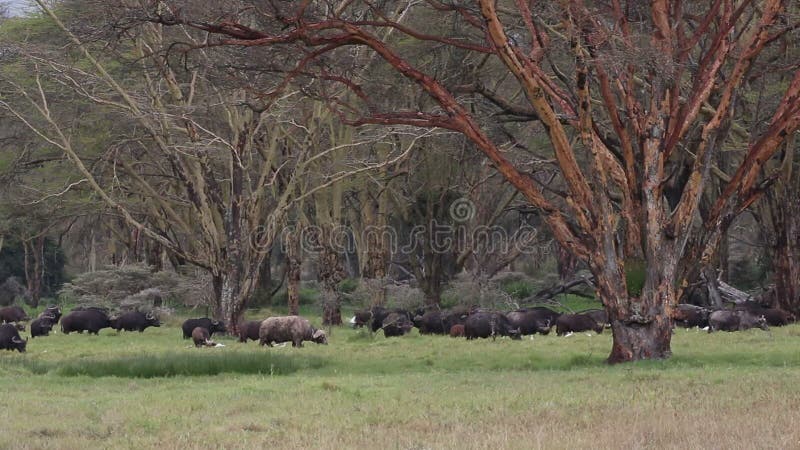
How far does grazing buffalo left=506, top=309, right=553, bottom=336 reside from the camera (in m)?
26.5

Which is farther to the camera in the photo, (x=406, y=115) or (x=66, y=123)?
(x=66, y=123)

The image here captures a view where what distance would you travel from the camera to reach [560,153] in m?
17.0

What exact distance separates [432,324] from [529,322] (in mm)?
3019

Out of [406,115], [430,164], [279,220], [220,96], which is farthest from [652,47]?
[430,164]

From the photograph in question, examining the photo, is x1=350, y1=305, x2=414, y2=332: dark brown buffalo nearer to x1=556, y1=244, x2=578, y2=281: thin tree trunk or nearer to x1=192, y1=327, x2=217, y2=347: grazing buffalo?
x1=192, y1=327, x2=217, y2=347: grazing buffalo

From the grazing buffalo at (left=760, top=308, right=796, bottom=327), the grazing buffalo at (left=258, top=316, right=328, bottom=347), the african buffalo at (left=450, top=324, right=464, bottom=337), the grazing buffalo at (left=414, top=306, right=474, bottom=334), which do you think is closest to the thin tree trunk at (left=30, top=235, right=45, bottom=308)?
the grazing buffalo at (left=414, top=306, right=474, bottom=334)

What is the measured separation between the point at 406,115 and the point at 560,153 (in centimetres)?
250

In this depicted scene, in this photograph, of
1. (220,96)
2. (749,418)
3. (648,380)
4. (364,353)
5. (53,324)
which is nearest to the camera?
(749,418)

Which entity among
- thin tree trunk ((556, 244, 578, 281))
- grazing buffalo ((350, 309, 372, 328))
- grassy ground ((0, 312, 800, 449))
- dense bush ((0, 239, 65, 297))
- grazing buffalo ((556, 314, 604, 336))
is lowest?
grassy ground ((0, 312, 800, 449))

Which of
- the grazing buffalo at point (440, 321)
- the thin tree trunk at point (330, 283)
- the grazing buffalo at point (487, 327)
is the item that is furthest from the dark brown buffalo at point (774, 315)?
the thin tree trunk at point (330, 283)

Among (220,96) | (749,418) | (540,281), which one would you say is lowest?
(749,418)

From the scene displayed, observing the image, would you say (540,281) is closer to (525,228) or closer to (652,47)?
(525,228)

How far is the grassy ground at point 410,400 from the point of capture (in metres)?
9.70

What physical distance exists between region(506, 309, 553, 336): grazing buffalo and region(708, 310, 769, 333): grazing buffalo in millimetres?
3876
